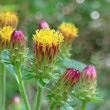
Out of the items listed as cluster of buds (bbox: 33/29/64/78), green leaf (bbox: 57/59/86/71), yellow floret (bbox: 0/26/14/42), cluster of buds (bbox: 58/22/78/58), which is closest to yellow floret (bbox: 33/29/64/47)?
cluster of buds (bbox: 33/29/64/78)

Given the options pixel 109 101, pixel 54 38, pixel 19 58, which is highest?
pixel 54 38

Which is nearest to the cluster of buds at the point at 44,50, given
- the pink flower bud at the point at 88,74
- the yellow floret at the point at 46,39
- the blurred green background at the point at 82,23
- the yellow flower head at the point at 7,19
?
the yellow floret at the point at 46,39

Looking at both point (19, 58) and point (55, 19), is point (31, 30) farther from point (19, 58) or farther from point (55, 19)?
point (19, 58)

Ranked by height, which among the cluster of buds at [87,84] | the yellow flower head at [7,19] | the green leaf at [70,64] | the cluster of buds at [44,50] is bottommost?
the cluster of buds at [87,84]

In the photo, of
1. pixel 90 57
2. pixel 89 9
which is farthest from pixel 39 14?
pixel 90 57

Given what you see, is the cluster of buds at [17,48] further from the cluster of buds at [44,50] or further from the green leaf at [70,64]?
the green leaf at [70,64]

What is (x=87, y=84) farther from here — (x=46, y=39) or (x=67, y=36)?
(x=67, y=36)
